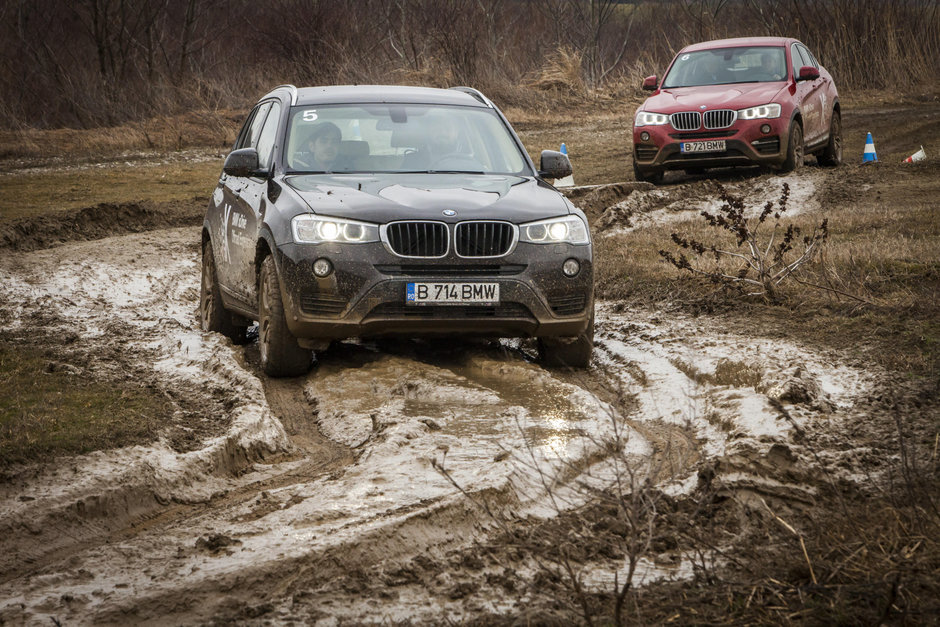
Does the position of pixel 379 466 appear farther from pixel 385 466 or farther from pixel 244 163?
pixel 244 163

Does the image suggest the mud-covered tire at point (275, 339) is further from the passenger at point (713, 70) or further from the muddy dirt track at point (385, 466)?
the passenger at point (713, 70)

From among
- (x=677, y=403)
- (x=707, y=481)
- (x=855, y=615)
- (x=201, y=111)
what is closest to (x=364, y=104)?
(x=677, y=403)

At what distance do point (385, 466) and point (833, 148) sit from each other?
45.1 feet

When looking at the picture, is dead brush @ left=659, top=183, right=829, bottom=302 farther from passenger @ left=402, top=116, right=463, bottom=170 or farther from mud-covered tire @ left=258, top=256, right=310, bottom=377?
mud-covered tire @ left=258, top=256, right=310, bottom=377

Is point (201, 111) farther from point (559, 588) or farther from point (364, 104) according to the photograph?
point (559, 588)

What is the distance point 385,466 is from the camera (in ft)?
16.9

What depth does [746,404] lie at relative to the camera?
6.06 m

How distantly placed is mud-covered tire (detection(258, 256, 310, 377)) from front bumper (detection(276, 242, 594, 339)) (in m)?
0.10

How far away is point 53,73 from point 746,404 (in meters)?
34.4

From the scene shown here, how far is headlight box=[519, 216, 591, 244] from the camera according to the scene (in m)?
6.88

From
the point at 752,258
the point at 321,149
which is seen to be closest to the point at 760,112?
the point at 752,258

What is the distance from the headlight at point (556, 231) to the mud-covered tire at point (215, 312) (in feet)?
8.83

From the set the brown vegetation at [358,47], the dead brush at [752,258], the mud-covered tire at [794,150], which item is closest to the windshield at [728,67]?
the mud-covered tire at [794,150]

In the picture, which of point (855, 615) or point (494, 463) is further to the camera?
point (494, 463)
